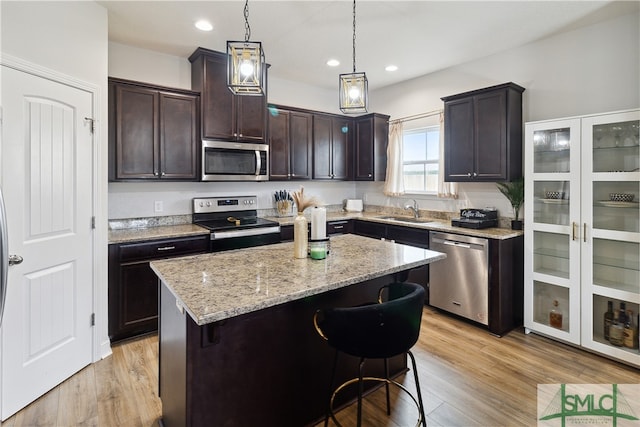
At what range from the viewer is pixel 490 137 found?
11.4 feet

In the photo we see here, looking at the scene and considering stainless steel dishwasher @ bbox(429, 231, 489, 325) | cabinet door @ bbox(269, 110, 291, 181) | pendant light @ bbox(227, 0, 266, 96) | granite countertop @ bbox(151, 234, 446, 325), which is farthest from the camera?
cabinet door @ bbox(269, 110, 291, 181)

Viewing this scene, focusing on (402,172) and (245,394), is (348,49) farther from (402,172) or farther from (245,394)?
(245,394)

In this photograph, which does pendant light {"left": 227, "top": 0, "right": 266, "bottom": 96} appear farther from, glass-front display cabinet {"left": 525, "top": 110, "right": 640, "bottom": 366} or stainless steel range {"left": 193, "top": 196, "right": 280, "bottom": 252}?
glass-front display cabinet {"left": 525, "top": 110, "right": 640, "bottom": 366}

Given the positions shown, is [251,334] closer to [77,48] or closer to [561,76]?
[77,48]

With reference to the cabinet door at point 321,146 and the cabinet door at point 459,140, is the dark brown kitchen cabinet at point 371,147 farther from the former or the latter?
the cabinet door at point 459,140

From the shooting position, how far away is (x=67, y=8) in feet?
7.97

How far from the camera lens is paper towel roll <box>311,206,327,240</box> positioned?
6.77ft

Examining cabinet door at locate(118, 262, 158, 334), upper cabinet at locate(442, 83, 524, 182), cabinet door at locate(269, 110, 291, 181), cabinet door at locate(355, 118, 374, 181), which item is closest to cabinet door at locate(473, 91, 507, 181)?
upper cabinet at locate(442, 83, 524, 182)

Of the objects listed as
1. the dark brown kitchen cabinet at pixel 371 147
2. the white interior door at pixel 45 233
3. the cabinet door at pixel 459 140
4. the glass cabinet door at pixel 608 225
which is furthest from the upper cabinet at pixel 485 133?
the white interior door at pixel 45 233

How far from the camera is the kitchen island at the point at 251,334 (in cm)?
150

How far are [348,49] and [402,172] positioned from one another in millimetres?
1886

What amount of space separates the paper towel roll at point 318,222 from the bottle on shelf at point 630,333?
2.59 metres

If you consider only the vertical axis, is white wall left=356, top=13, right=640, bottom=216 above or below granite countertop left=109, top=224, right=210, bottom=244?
above

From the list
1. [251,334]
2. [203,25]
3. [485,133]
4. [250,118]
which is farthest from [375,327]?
[250,118]
